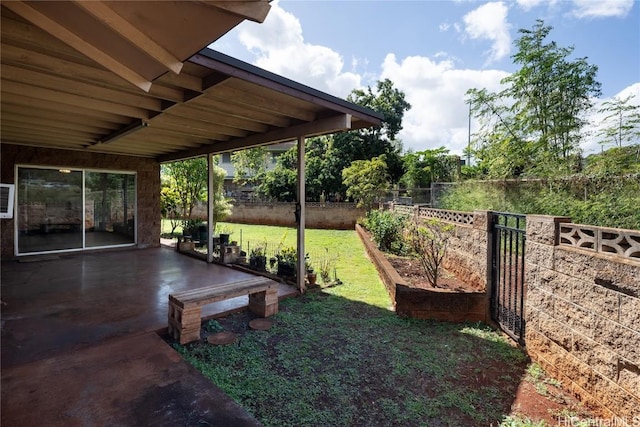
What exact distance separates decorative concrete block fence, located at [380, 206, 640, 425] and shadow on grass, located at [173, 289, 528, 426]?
16.7 inches

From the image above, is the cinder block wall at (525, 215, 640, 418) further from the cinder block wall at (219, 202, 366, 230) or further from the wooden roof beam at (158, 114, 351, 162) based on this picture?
the cinder block wall at (219, 202, 366, 230)

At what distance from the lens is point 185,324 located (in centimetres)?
324

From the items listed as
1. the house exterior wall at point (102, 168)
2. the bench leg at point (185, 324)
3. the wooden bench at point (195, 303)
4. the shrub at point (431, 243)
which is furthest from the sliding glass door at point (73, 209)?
the shrub at point (431, 243)

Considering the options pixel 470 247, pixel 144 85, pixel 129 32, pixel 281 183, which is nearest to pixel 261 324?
pixel 144 85

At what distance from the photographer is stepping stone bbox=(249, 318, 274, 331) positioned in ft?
12.0

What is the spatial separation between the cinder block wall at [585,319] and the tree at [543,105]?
481 cm

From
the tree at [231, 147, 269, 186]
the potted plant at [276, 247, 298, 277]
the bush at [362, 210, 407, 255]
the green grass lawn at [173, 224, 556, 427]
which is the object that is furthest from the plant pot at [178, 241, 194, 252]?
the tree at [231, 147, 269, 186]

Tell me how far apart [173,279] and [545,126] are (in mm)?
9082

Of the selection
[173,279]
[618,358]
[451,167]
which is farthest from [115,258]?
[451,167]

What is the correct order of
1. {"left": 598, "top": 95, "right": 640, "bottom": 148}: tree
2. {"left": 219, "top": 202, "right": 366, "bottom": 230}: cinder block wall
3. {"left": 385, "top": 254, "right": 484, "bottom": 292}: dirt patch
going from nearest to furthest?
{"left": 385, "top": 254, "right": 484, "bottom": 292}: dirt patch, {"left": 598, "top": 95, "right": 640, "bottom": 148}: tree, {"left": 219, "top": 202, "right": 366, "bottom": 230}: cinder block wall

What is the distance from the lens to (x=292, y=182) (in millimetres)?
15531

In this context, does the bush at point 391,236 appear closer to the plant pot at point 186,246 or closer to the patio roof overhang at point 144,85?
the patio roof overhang at point 144,85

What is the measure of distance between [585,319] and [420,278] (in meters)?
2.74

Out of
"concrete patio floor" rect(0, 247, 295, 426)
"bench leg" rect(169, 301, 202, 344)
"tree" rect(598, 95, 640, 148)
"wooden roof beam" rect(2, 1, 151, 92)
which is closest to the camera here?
"wooden roof beam" rect(2, 1, 151, 92)
